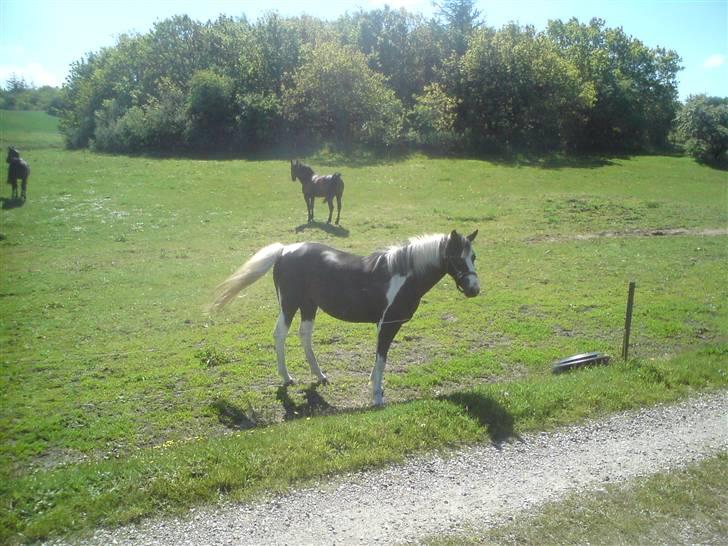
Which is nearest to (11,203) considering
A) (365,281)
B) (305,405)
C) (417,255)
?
(305,405)

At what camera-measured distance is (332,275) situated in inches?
373

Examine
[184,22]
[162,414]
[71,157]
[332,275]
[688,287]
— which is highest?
[184,22]

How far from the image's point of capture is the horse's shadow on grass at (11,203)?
83.4 ft

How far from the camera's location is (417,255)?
357 inches

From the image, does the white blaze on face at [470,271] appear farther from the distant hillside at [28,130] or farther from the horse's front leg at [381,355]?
the distant hillside at [28,130]

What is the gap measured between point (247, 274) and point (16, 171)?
2300 cm

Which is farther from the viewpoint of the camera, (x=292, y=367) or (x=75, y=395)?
(x=292, y=367)

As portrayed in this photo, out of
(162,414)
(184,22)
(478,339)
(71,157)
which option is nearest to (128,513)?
(162,414)

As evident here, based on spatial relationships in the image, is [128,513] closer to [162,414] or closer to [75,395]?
[162,414]

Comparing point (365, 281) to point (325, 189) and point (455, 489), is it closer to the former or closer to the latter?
point (455, 489)

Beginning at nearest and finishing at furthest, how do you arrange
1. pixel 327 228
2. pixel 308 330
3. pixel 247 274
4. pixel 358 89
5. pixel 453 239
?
pixel 453 239, pixel 247 274, pixel 308 330, pixel 327 228, pixel 358 89

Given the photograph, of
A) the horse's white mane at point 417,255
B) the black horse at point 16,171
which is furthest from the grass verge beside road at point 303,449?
the black horse at point 16,171

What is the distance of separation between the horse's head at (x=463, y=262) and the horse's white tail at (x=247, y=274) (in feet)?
10.4

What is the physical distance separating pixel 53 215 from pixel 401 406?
2268 centimetres
